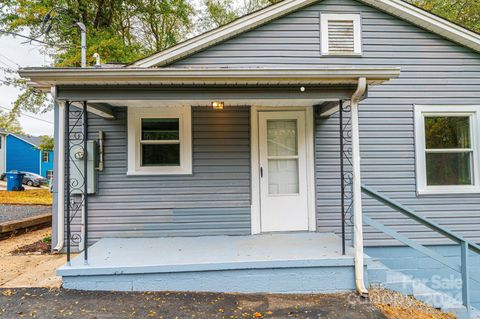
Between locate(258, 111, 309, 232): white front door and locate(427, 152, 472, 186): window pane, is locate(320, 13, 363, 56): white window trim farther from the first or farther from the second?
locate(427, 152, 472, 186): window pane

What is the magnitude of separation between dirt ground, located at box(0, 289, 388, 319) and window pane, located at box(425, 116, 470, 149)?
3.18 metres

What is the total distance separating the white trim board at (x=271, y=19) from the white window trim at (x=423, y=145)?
3.73 feet

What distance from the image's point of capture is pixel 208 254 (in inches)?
144

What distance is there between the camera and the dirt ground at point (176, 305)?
9.32 feet

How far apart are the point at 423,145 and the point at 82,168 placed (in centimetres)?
545

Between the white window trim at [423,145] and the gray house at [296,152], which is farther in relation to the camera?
the white window trim at [423,145]

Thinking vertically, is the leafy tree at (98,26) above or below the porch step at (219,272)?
above

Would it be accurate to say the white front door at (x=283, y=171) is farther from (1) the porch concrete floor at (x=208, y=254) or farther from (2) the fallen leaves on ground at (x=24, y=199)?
(2) the fallen leaves on ground at (x=24, y=199)

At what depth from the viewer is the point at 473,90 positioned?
5.03 meters

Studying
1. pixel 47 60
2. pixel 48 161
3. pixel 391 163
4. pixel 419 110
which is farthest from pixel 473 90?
pixel 48 161

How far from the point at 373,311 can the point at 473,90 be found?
13.9ft

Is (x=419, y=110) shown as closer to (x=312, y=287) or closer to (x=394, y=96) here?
(x=394, y=96)

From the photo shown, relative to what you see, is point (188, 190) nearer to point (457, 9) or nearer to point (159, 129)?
point (159, 129)

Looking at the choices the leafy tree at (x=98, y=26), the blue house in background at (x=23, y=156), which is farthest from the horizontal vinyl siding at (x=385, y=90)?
the blue house in background at (x=23, y=156)
